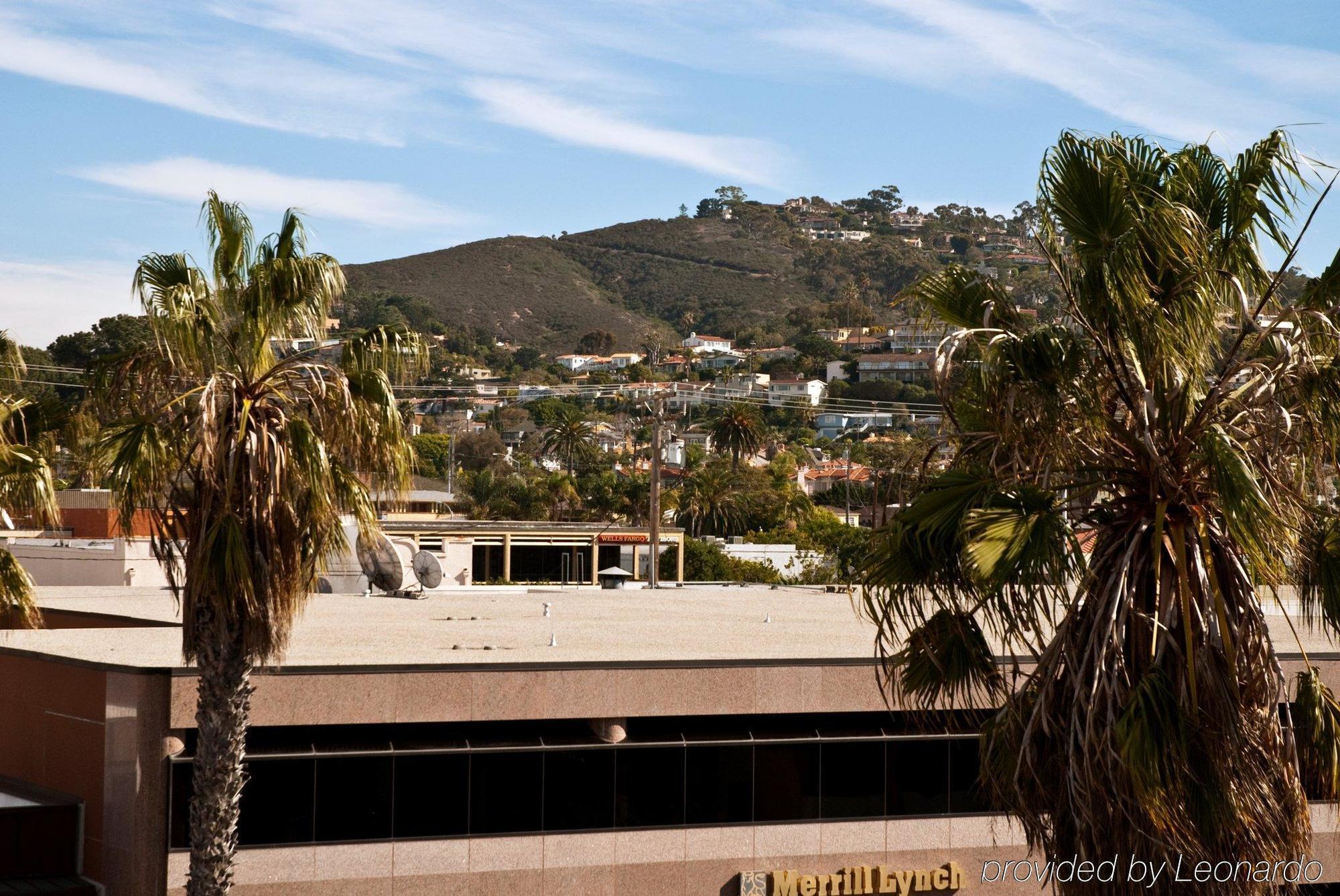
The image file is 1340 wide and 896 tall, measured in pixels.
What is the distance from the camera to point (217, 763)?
14555mm

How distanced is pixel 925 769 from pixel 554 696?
554 centimetres

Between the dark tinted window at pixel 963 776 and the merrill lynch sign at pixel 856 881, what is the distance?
0.81 metres

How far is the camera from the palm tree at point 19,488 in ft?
55.3

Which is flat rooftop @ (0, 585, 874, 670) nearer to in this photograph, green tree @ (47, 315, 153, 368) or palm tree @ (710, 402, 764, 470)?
green tree @ (47, 315, 153, 368)

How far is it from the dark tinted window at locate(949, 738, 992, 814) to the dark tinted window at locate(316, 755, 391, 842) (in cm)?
786

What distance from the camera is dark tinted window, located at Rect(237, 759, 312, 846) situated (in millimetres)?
17359

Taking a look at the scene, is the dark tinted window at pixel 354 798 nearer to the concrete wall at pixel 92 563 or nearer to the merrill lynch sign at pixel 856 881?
the merrill lynch sign at pixel 856 881

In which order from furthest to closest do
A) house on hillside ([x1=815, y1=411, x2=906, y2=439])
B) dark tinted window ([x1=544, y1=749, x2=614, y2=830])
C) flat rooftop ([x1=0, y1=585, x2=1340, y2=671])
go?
house on hillside ([x1=815, y1=411, x2=906, y2=439]), flat rooftop ([x1=0, y1=585, x2=1340, y2=671]), dark tinted window ([x1=544, y1=749, x2=614, y2=830])

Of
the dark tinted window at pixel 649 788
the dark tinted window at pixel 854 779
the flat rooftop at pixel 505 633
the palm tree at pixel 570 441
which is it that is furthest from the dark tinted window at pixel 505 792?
the palm tree at pixel 570 441

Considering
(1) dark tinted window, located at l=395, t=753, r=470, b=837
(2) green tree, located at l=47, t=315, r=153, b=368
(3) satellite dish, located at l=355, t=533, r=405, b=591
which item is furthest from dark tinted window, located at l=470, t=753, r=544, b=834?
(2) green tree, located at l=47, t=315, r=153, b=368

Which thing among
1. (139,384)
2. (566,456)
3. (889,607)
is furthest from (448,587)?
(566,456)

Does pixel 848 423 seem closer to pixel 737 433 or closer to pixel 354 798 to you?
pixel 737 433

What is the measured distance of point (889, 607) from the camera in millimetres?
10812

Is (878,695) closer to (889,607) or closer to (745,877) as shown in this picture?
(745,877)
